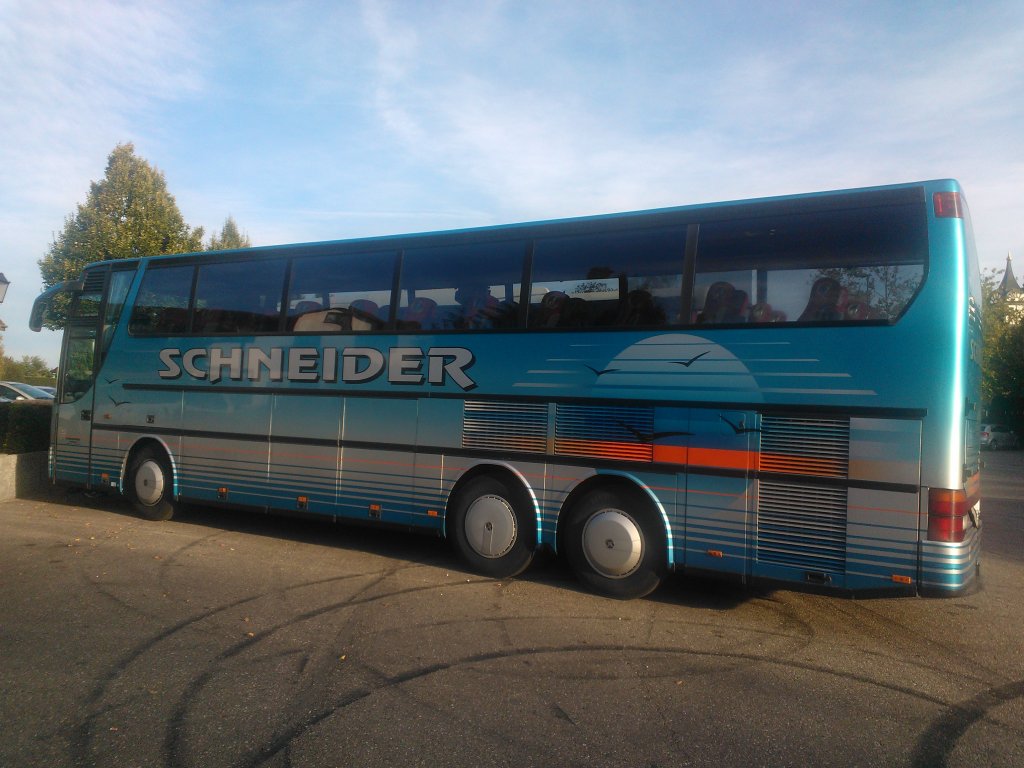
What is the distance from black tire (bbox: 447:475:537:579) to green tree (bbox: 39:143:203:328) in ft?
61.6

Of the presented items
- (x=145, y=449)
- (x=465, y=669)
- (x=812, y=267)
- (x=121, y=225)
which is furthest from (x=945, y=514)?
(x=121, y=225)

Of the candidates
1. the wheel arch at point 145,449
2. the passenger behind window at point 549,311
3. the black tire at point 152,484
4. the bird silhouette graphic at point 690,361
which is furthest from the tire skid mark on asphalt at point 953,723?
the black tire at point 152,484

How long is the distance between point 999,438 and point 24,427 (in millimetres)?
50074

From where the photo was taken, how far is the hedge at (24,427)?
12633mm

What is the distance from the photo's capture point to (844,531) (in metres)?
6.12

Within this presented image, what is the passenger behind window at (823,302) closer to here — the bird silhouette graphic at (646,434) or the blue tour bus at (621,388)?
the blue tour bus at (621,388)

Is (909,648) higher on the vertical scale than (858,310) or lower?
lower

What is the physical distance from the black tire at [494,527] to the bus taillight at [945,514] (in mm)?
3423

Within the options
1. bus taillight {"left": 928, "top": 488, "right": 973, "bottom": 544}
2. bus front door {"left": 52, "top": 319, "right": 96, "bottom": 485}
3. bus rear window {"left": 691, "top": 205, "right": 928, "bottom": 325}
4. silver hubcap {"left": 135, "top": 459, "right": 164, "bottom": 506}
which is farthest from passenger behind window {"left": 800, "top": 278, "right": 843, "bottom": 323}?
bus front door {"left": 52, "top": 319, "right": 96, "bottom": 485}

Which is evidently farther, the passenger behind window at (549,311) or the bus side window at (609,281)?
the passenger behind window at (549,311)

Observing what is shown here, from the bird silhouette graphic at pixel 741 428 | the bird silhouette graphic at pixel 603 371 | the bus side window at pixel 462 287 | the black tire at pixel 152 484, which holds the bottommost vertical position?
the black tire at pixel 152 484

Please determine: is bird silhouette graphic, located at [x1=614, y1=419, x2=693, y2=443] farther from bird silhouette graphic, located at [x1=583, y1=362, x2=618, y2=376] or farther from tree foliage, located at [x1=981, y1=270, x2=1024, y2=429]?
tree foliage, located at [x1=981, y1=270, x2=1024, y2=429]

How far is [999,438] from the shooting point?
46.6 m

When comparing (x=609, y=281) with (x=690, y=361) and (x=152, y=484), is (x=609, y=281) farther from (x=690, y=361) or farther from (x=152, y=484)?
(x=152, y=484)
